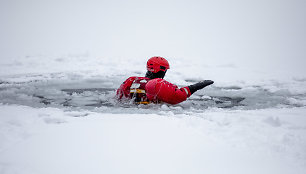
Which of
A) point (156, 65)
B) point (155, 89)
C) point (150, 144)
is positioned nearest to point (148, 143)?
point (150, 144)

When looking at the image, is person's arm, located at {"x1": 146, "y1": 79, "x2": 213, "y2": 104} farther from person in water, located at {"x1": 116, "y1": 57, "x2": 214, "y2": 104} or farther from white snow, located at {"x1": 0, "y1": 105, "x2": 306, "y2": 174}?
white snow, located at {"x1": 0, "y1": 105, "x2": 306, "y2": 174}

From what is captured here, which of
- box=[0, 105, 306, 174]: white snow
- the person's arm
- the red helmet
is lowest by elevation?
box=[0, 105, 306, 174]: white snow

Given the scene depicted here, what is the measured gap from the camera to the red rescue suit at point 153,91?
439cm

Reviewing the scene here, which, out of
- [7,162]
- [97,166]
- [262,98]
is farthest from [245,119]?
[262,98]

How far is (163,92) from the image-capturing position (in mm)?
4387

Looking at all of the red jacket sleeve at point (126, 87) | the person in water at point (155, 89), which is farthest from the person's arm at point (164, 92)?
the red jacket sleeve at point (126, 87)

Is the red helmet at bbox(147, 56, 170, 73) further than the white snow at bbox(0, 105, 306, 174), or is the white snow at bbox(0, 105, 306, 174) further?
the red helmet at bbox(147, 56, 170, 73)

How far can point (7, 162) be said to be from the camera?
2129 mm

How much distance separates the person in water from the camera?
4.40m

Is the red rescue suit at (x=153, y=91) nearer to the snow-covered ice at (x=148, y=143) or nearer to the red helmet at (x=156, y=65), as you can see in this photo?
the red helmet at (x=156, y=65)

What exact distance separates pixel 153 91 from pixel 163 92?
16 centimetres

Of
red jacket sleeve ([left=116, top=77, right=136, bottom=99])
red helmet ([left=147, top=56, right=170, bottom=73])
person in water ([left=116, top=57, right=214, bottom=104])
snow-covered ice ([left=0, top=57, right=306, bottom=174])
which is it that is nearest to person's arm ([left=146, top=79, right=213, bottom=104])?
person in water ([left=116, top=57, right=214, bottom=104])

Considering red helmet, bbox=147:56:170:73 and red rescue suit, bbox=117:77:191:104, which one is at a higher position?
red helmet, bbox=147:56:170:73

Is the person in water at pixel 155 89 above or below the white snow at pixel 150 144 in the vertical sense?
above
